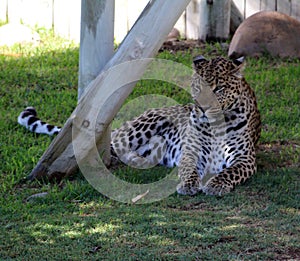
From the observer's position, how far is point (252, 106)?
888cm

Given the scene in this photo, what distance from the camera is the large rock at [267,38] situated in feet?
40.1

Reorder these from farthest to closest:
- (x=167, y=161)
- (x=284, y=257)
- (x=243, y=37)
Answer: (x=243, y=37), (x=167, y=161), (x=284, y=257)

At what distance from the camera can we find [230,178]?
816 cm

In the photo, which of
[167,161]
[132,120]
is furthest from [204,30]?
[167,161]

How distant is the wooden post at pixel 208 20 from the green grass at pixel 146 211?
1.95m

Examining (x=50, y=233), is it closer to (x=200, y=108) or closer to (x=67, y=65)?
(x=200, y=108)

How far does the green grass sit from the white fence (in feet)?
7.24

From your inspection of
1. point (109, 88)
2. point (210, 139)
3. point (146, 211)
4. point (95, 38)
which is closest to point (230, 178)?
point (210, 139)

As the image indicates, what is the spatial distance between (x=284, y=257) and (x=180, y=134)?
341cm

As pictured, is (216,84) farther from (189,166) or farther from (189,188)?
(189,188)

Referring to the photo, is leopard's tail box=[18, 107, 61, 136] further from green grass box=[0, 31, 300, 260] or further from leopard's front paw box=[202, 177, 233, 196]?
leopard's front paw box=[202, 177, 233, 196]

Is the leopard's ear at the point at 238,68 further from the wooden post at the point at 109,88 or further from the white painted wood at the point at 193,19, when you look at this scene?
the white painted wood at the point at 193,19

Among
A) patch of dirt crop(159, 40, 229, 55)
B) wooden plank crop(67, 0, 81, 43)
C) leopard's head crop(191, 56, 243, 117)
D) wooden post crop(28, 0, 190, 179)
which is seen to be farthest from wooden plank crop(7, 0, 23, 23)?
wooden post crop(28, 0, 190, 179)

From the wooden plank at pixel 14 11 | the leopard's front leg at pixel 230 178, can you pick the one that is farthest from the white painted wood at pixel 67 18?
the leopard's front leg at pixel 230 178
